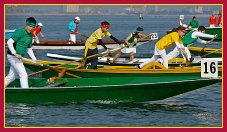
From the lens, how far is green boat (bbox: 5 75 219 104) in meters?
21.0

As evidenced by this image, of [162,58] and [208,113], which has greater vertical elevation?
[162,58]

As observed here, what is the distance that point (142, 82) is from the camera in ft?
71.1

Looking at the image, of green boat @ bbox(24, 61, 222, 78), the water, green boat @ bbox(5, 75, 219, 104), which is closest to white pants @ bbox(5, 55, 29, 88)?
green boat @ bbox(5, 75, 219, 104)

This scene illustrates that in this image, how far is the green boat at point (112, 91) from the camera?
69.1ft

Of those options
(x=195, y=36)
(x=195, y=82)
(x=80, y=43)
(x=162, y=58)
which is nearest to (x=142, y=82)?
(x=195, y=82)

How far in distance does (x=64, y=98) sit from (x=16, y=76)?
5.14 ft

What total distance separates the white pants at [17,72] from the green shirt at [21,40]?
0.91 ft

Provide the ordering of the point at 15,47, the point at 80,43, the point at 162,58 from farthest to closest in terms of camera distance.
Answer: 1. the point at 80,43
2. the point at 162,58
3. the point at 15,47

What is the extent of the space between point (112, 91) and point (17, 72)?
113 inches

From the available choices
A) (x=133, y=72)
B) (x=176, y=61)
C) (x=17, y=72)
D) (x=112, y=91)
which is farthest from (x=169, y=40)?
(x=17, y=72)

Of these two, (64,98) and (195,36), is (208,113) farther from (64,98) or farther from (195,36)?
(195,36)

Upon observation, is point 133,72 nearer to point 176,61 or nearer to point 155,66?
point 155,66

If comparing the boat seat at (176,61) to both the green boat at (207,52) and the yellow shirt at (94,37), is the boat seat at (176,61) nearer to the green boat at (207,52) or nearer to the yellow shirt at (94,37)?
the green boat at (207,52)

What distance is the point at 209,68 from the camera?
20.7m
